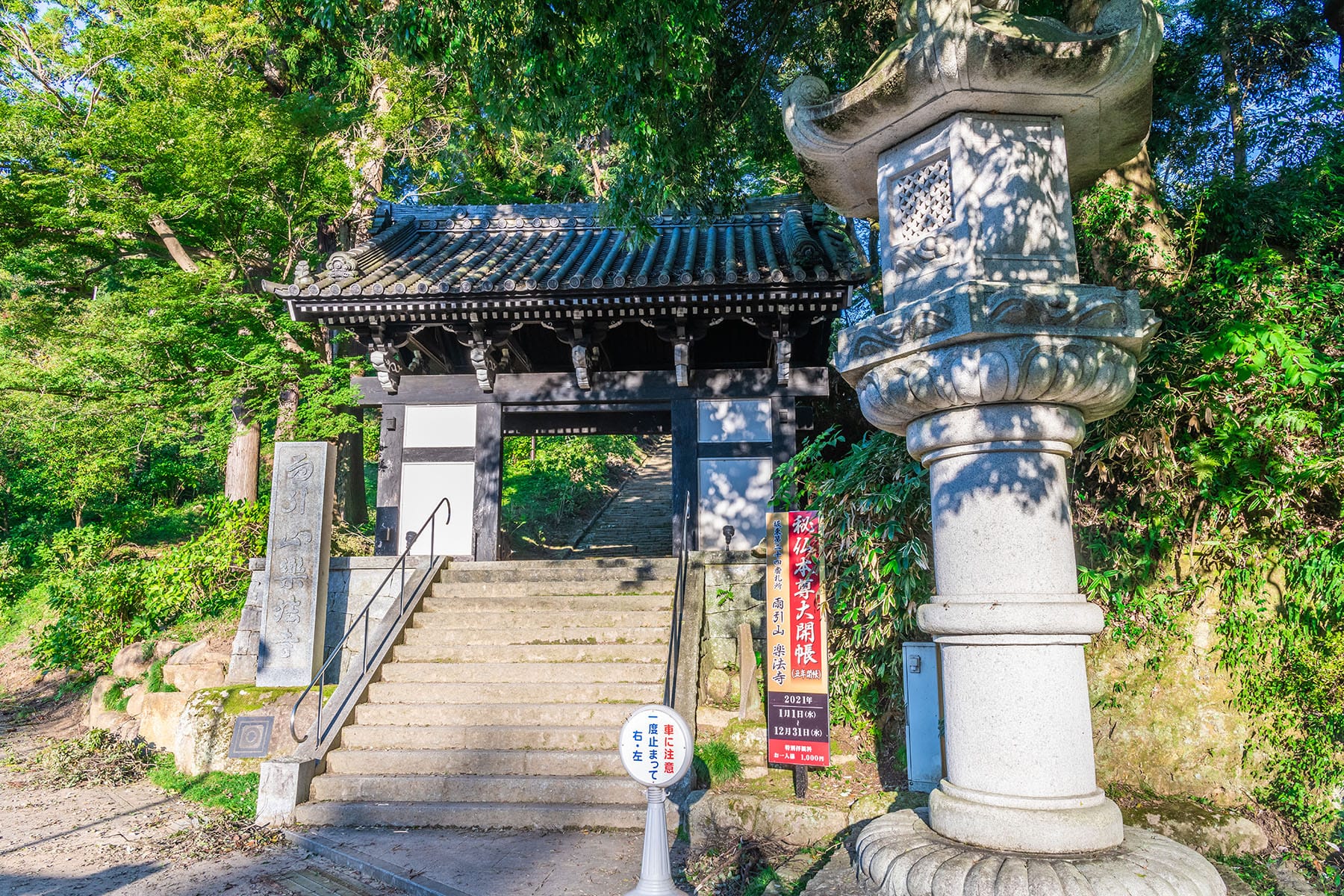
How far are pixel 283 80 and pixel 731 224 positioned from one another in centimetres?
884

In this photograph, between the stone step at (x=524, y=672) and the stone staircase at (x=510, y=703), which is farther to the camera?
the stone step at (x=524, y=672)

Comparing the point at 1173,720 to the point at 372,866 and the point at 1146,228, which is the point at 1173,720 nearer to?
the point at 1146,228

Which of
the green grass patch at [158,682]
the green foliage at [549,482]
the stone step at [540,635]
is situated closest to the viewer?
the stone step at [540,635]

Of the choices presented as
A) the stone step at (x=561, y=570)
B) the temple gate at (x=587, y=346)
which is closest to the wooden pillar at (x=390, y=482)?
the temple gate at (x=587, y=346)

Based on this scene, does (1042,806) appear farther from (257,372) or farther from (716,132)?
(257,372)

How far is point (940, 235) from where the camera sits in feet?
11.2

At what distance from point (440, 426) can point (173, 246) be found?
5.53m

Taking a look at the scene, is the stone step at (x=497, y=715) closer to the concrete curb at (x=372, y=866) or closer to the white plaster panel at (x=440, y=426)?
the concrete curb at (x=372, y=866)

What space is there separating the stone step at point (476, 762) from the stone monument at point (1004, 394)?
3.11m

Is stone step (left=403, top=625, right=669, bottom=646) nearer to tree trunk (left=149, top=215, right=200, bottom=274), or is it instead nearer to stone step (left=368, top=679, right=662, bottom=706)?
stone step (left=368, top=679, right=662, bottom=706)

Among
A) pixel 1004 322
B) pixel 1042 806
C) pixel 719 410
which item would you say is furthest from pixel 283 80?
pixel 1042 806

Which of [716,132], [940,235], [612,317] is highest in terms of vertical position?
[716,132]

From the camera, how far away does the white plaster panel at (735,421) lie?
9547 millimetres

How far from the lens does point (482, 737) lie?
6180 millimetres
